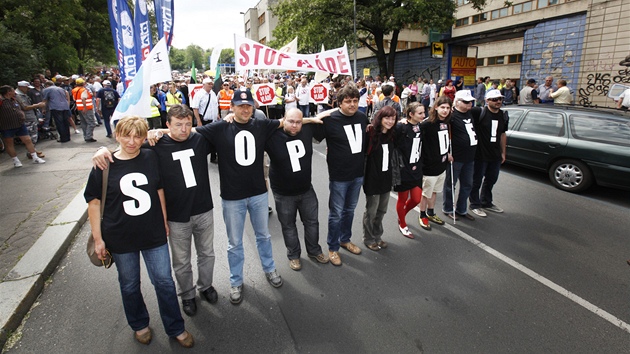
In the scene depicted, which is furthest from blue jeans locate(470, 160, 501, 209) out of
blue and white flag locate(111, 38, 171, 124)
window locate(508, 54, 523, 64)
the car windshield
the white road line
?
window locate(508, 54, 523, 64)

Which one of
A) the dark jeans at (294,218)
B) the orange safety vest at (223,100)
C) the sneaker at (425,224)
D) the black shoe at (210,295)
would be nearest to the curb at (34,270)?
the black shoe at (210,295)

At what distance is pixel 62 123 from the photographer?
10.9 meters

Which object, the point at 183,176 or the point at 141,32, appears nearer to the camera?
the point at 183,176

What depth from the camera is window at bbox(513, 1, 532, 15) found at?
3622 cm

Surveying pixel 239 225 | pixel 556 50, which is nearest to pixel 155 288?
pixel 239 225

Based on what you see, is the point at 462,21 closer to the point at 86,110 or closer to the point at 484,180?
the point at 86,110

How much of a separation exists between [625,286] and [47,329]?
5.62 meters

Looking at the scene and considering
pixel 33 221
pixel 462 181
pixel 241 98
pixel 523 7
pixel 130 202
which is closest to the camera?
pixel 130 202

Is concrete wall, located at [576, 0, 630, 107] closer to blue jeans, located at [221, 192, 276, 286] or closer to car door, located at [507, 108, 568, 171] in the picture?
car door, located at [507, 108, 568, 171]

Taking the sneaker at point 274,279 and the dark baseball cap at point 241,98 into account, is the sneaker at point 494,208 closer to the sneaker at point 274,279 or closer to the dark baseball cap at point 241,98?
the sneaker at point 274,279

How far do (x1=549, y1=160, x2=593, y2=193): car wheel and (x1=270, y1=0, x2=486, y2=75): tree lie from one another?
16819mm

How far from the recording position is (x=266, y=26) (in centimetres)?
6944

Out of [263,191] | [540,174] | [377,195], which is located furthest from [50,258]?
[540,174]

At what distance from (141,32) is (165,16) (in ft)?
10.1
